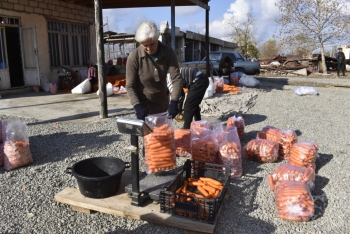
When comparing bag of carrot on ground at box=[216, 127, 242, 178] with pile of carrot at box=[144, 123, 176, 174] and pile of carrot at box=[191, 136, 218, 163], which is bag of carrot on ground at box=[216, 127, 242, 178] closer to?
pile of carrot at box=[191, 136, 218, 163]

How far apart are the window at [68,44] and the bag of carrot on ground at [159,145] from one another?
10.5 meters

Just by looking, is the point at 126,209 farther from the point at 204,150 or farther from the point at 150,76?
the point at 150,76

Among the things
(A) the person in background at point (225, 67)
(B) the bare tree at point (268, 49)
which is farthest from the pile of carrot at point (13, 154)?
(B) the bare tree at point (268, 49)

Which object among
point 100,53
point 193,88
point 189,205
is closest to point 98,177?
point 189,205

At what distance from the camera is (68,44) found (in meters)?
13.2

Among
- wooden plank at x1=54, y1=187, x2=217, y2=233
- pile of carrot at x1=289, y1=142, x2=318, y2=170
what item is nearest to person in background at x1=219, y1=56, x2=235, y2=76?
pile of carrot at x1=289, y1=142, x2=318, y2=170

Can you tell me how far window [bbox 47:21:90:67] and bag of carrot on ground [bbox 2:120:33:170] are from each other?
9000 mm

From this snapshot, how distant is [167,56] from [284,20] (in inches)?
981

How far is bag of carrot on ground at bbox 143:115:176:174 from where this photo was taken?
3.39 m

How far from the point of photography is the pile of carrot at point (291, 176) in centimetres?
342

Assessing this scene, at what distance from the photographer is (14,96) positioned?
1038cm

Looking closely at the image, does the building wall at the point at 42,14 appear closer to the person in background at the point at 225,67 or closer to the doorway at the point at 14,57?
A: the doorway at the point at 14,57

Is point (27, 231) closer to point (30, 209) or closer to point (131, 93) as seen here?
point (30, 209)

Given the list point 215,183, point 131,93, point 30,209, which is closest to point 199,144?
point 215,183
